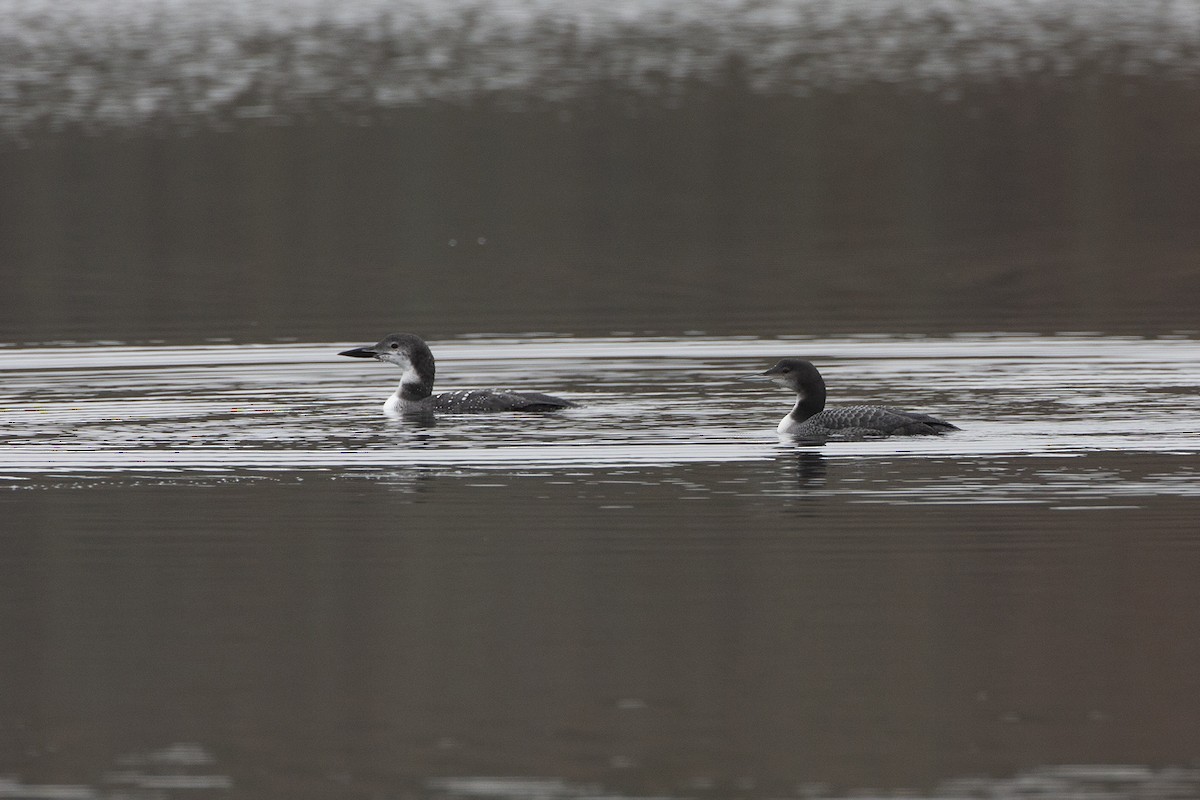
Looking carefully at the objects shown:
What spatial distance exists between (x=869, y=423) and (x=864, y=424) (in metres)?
0.04

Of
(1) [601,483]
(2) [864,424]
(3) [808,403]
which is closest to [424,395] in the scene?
(3) [808,403]

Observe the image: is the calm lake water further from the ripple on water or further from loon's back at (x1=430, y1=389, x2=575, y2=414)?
loon's back at (x1=430, y1=389, x2=575, y2=414)

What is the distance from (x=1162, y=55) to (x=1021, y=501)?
3988 centimetres

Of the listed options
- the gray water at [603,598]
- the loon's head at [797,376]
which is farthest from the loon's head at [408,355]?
the loon's head at [797,376]

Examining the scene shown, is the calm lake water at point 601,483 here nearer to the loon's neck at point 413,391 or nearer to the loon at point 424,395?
the loon at point 424,395

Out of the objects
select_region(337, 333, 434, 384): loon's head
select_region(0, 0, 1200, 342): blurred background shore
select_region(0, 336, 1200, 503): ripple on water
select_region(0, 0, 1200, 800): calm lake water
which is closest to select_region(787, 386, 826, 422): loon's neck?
select_region(0, 336, 1200, 503): ripple on water

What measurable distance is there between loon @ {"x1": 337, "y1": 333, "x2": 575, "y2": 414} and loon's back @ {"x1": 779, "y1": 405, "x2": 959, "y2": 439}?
183 centimetres

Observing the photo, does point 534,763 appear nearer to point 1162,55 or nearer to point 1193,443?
point 1193,443

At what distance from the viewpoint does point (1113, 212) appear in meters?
33.1

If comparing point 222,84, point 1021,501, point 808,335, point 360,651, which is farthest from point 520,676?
point 222,84

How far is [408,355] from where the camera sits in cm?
1648

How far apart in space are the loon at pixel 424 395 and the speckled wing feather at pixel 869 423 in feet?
6.41

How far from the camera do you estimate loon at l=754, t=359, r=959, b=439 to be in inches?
547

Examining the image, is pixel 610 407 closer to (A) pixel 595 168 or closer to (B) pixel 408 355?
(B) pixel 408 355
